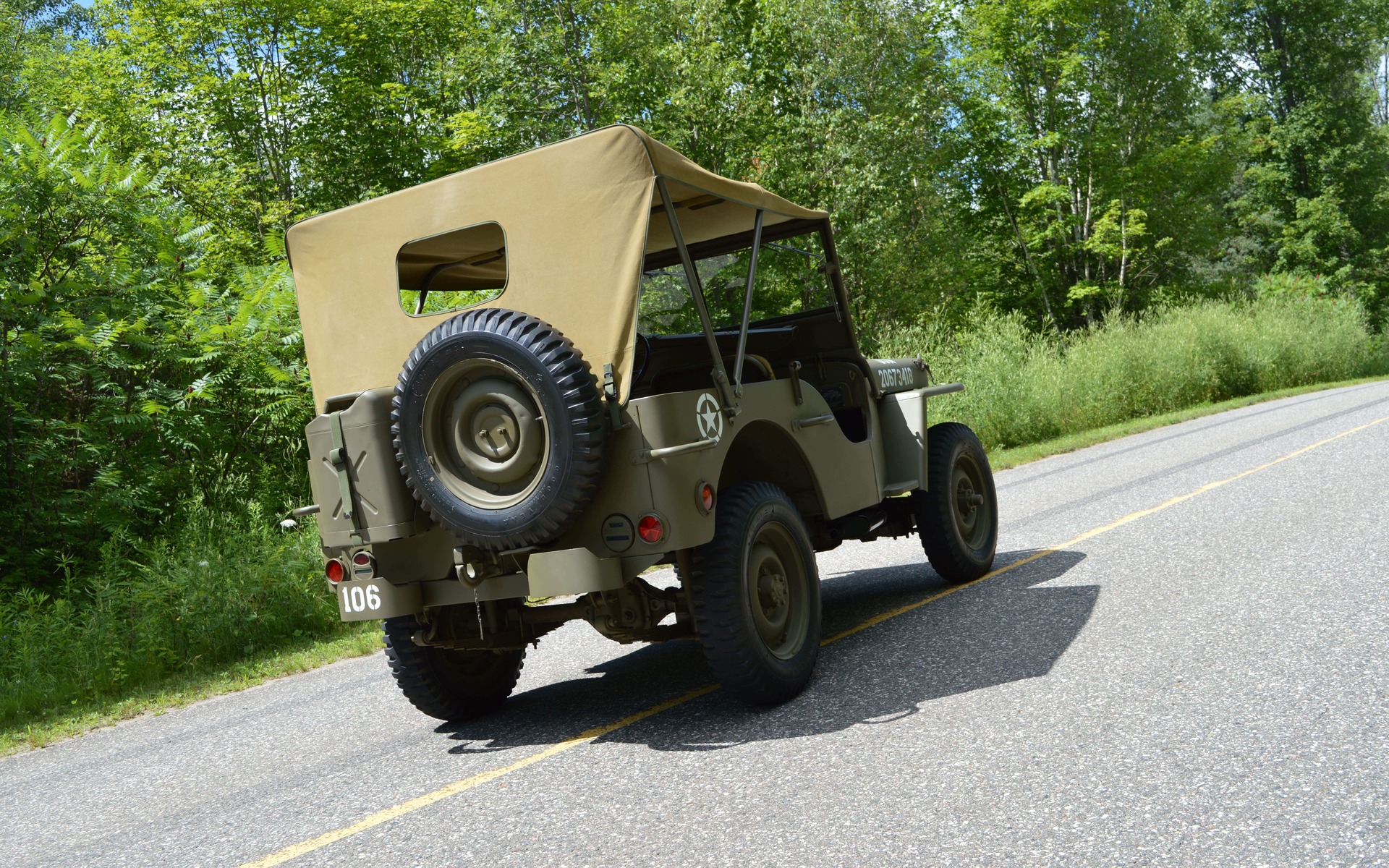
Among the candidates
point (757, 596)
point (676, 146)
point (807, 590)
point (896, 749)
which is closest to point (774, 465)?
point (807, 590)

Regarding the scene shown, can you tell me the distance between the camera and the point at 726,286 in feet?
20.8

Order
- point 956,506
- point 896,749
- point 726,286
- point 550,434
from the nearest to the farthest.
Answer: point 896,749
point 550,434
point 726,286
point 956,506

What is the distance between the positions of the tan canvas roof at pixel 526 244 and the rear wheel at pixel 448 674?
128cm

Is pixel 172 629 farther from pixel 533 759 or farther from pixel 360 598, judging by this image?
pixel 533 759

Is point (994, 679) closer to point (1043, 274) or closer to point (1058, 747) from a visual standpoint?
point (1058, 747)

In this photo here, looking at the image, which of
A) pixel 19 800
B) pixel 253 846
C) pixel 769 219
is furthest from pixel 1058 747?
pixel 19 800

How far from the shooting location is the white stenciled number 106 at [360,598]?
4.72 meters

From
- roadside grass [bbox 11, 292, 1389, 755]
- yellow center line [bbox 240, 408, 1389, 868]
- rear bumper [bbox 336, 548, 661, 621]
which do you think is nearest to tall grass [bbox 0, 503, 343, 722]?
roadside grass [bbox 11, 292, 1389, 755]

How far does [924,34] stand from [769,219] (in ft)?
91.7

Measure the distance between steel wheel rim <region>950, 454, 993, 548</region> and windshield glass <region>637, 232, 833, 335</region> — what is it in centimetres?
148

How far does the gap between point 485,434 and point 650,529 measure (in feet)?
2.63

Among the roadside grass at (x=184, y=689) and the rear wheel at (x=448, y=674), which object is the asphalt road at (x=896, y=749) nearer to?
the rear wheel at (x=448, y=674)

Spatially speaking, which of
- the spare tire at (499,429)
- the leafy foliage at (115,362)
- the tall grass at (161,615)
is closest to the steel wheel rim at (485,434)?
Answer: the spare tire at (499,429)

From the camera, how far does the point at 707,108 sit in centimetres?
2614
